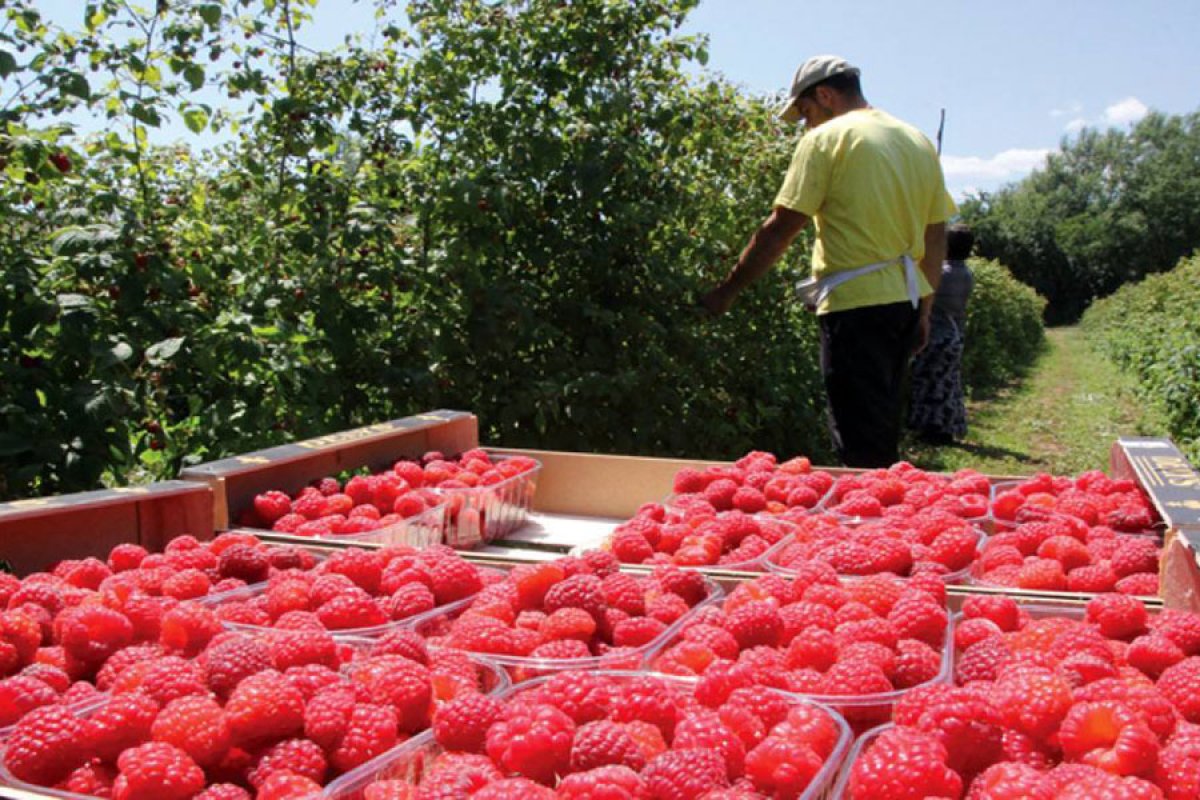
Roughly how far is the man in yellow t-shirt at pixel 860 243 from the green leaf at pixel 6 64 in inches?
87.8

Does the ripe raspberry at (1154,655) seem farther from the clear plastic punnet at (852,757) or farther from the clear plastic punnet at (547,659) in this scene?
the clear plastic punnet at (547,659)

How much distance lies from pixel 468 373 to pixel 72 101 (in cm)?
165

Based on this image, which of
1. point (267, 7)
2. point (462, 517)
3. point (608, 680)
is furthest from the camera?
point (267, 7)

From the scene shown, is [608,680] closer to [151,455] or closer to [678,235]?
[151,455]

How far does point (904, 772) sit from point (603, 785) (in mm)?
297

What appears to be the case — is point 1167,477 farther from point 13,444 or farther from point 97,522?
point 13,444

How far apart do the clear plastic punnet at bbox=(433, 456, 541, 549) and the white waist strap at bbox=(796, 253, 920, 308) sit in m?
1.25

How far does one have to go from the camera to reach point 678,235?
4.61m

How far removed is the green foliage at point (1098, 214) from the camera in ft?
188

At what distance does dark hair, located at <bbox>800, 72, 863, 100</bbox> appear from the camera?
3.50 metres

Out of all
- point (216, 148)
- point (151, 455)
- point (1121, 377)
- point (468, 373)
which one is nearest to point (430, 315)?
point (468, 373)

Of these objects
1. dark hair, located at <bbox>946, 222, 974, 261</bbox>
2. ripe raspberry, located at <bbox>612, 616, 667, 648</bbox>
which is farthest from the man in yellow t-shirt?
dark hair, located at <bbox>946, 222, 974, 261</bbox>

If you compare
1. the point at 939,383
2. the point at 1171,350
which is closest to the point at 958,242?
the point at 939,383

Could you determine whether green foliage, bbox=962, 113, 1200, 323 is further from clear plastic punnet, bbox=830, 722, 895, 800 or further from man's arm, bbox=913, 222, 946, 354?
clear plastic punnet, bbox=830, 722, 895, 800
